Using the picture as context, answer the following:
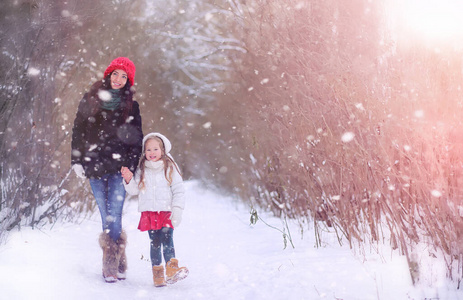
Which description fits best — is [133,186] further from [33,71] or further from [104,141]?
[33,71]

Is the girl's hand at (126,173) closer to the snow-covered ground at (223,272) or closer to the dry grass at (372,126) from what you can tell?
the snow-covered ground at (223,272)

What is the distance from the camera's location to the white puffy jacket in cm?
403

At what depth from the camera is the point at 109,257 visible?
3959 millimetres

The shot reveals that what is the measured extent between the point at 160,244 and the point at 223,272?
29.7 inches

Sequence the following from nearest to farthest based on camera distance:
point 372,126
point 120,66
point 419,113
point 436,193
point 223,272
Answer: point 436,193 < point 419,113 < point 372,126 < point 120,66 < point 223,272

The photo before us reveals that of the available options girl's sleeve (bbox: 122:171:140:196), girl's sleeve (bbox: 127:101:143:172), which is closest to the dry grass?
girl's sleeve (bbox: 127:101:143:172)

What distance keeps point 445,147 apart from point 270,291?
1.62m

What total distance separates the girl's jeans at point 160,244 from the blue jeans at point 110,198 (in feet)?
1.04

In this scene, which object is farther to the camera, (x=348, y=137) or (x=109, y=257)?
(x=109, y=257)

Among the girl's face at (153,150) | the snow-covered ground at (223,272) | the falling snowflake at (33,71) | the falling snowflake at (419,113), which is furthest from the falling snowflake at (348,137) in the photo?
the falling snowflake at (33,71)

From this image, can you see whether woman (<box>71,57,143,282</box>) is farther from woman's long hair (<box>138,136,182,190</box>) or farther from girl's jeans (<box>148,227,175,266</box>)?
girl's jeans (<box>148,227,175,266</box>)

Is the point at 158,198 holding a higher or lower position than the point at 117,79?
lower

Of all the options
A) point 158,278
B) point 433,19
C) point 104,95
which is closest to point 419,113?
point 433,19

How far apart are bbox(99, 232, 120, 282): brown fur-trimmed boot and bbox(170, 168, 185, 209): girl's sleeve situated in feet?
2.00
